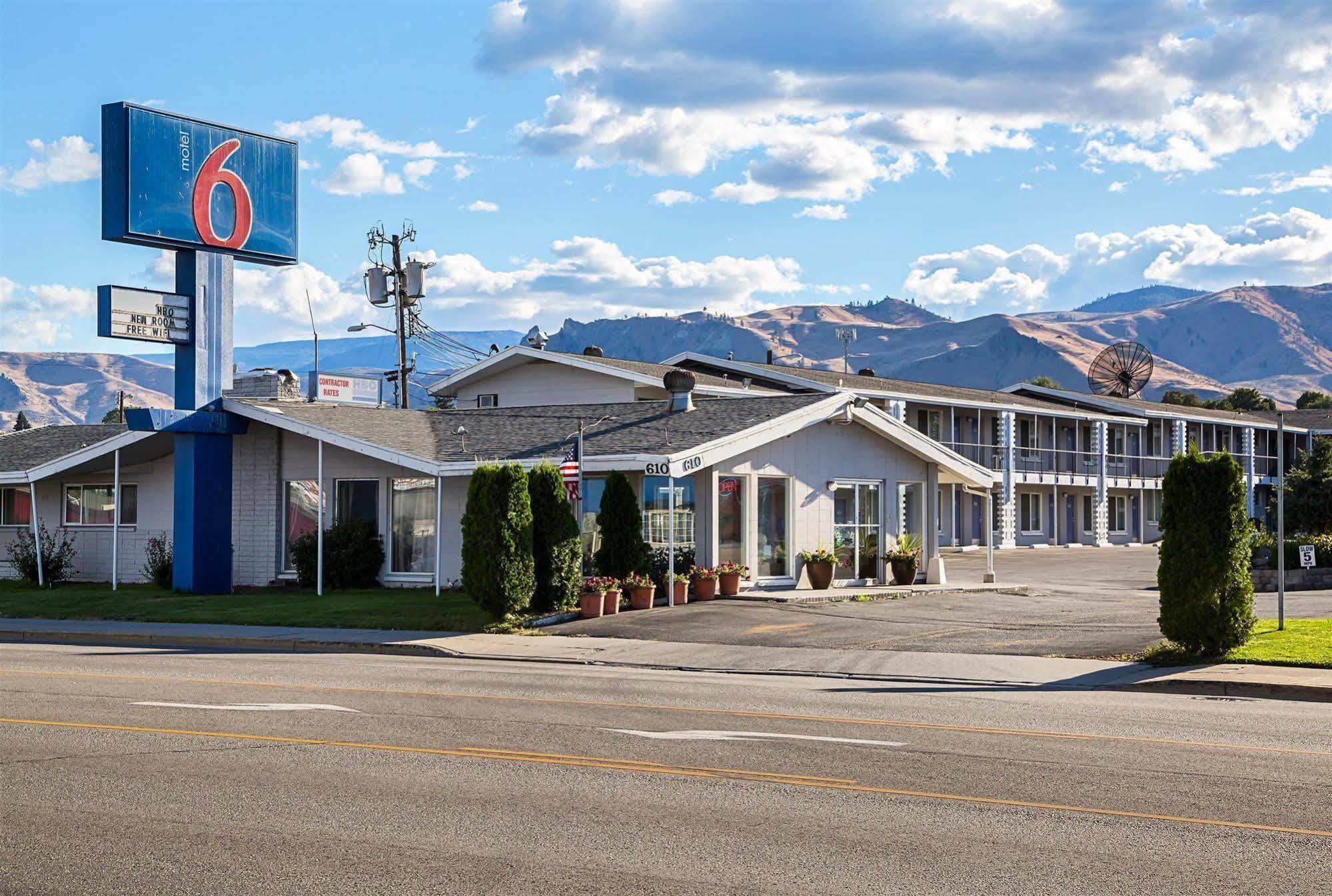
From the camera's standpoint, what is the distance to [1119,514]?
228 ft

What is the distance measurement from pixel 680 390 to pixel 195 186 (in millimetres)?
11790

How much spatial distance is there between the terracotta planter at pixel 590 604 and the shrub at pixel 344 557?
802 centimetres

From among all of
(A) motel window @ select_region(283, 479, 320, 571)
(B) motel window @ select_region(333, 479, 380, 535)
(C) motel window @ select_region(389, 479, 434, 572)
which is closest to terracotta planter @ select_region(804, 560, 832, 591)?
(C) motel window @ select_region(389, 479, 434, 572)

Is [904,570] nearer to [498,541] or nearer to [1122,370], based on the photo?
[498,541]

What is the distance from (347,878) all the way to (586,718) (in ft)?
20.2

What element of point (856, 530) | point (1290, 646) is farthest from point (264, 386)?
point (1290, 646)

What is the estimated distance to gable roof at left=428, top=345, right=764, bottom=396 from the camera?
1646 inches

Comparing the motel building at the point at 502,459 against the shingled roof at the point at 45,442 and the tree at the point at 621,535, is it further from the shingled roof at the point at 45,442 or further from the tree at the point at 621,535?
the tree at the point at 621,535

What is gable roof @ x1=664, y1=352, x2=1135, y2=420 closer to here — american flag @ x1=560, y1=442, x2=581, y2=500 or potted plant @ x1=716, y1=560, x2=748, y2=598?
potted plant @ x1=716, y1=560, x2=748, y2=598

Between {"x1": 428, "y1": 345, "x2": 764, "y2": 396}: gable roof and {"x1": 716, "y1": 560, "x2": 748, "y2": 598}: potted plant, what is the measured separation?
11852mm

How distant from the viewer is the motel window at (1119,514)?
68625mm

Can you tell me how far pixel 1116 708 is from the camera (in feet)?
49.0

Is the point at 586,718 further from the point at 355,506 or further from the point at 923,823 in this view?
the point at 355,506

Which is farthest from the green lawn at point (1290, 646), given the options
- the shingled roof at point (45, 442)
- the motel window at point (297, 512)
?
the shingled roof at point (45, 442)
